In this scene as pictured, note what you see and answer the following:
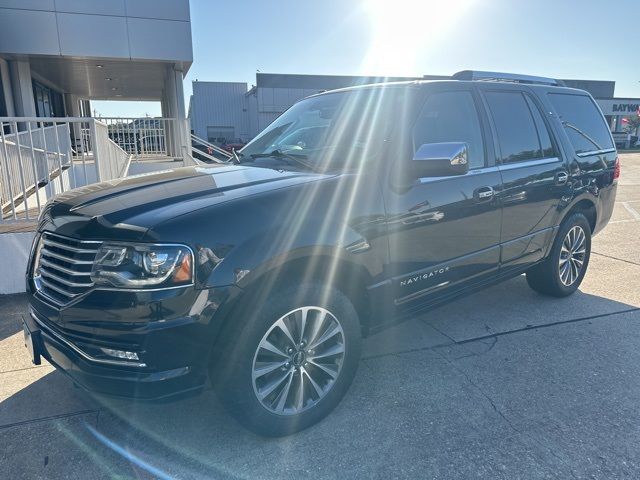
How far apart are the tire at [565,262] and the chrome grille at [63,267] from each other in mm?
3926

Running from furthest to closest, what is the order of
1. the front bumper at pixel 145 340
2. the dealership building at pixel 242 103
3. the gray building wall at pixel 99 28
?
the dealership building at pixel 242 103 < the gray building wall at pixel 99 28 < the front bumper at pixel 145 340

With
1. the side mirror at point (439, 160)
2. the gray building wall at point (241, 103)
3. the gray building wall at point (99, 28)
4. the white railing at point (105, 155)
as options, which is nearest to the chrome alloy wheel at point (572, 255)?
the side mirror at point (439, 160)

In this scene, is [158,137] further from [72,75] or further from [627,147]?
[627,147]

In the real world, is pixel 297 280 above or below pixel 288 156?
below

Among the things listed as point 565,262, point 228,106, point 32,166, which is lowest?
point 565,262

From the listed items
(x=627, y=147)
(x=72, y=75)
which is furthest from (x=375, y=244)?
(x=627, y=147)

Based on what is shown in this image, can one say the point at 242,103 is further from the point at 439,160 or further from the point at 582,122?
the point at 439,160

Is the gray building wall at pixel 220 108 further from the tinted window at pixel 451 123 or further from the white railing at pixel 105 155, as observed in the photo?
the tinted window at pixel 451 123

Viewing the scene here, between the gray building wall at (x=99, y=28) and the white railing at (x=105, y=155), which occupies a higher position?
the gray building wall at (x=99, y=28)

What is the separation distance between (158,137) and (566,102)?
41.1 ft

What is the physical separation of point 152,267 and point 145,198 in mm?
546

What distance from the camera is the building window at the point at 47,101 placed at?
14.1 meters

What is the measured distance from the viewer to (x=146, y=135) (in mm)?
14586

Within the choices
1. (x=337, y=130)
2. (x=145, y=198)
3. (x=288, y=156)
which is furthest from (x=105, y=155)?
(x=145, y=198)
